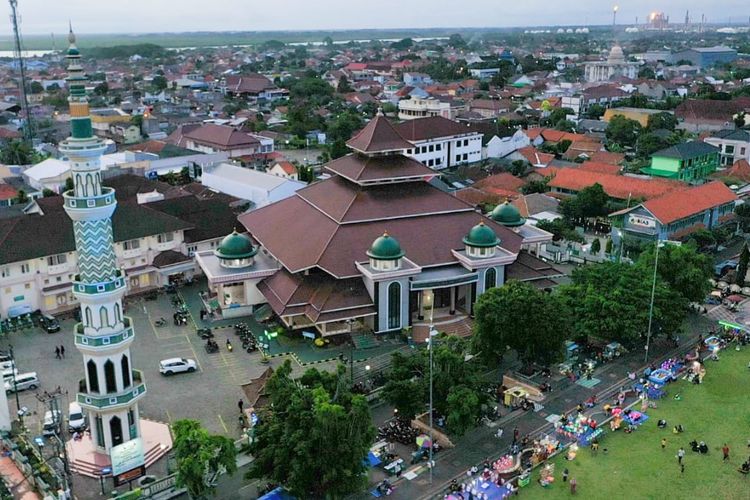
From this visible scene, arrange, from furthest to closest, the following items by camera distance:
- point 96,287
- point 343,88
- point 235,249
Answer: point 343,88 < point 235,249 < point 96,287

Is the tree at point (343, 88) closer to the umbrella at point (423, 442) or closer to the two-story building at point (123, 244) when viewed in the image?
the two-story building at point (123, 244)

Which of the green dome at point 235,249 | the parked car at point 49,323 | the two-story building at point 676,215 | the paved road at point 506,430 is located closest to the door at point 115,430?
the paved road at point 506,430

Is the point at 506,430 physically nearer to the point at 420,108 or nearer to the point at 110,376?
the point at 110,376

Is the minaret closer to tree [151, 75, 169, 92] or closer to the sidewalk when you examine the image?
the sidewalk

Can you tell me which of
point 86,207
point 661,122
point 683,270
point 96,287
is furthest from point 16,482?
point 661,122

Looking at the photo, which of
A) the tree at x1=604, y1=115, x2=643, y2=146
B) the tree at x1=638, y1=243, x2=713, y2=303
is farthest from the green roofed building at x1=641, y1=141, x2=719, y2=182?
the tree at x1=638, y1=243, x2=713, y2=303

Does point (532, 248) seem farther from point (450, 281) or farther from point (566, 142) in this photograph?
point (566, 142)
